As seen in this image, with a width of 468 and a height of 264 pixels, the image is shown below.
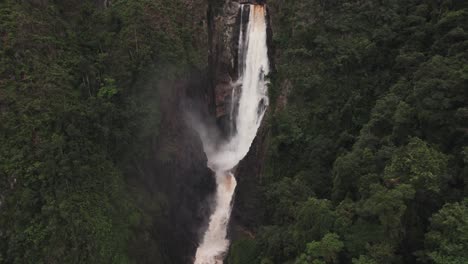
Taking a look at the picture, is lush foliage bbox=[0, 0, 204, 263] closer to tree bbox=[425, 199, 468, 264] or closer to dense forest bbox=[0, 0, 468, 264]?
dense forest bbox=[0, 0, 468, 264]

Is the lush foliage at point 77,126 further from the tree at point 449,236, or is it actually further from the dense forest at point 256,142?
the tree at point 449,236

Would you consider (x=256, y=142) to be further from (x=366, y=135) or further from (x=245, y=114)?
(x=366, y=135)

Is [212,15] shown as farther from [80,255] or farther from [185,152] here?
[80,255]

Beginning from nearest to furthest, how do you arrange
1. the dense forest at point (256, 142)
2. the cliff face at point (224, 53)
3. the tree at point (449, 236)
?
the tree at point (449, 236)
the dense forest at point (256, 142)
the cliff face at point (224, 53)

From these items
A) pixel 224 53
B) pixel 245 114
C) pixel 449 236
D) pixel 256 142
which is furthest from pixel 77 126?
pixel 449 236

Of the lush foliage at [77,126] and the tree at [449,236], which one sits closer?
the tree at [449,236]

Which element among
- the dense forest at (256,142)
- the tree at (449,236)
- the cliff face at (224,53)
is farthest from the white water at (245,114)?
the tree at (449,236)
